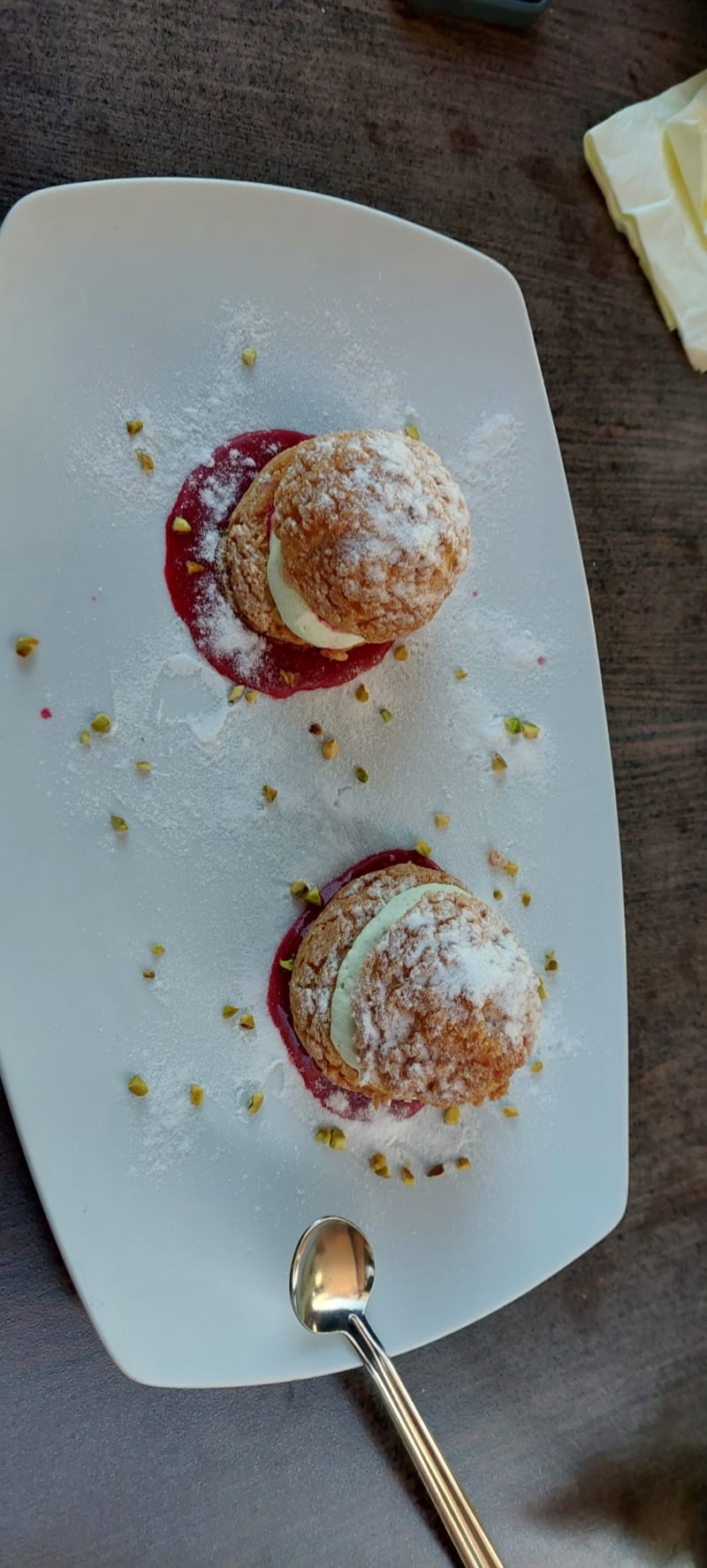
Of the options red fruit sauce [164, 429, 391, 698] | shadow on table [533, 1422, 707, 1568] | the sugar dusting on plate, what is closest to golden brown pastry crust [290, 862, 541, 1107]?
the sugar dusting on plate

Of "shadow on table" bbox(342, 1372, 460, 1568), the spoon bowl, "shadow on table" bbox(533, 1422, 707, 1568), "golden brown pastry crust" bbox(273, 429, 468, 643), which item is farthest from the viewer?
"shadow on table" bbox(533, 1422, 707, 1568)

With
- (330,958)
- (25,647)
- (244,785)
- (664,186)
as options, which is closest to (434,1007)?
(330,958)

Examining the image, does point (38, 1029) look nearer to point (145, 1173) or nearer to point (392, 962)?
point (145, 1173)

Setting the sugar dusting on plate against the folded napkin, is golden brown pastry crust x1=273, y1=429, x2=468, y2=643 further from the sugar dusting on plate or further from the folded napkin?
the folded napkin

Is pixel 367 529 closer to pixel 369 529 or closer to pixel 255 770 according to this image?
pixel 369 529

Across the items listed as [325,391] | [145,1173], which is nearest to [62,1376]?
[145,1173]
